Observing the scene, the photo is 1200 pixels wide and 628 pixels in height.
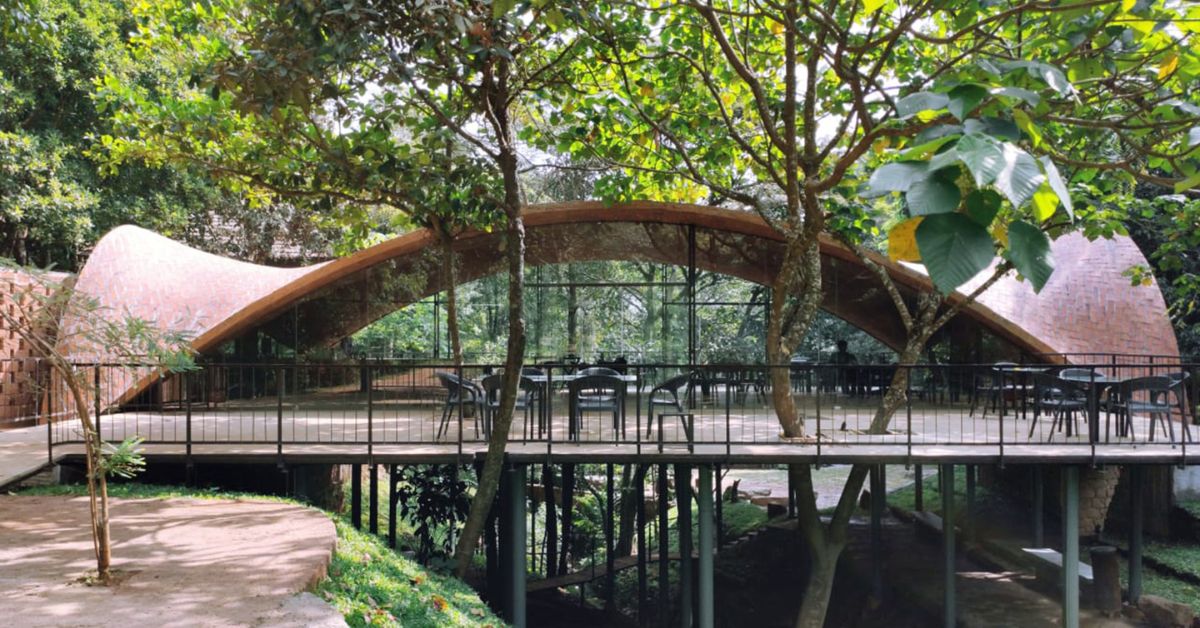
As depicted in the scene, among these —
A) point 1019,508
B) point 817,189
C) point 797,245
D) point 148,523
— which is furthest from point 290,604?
point 1019,508

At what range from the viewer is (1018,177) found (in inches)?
41.4

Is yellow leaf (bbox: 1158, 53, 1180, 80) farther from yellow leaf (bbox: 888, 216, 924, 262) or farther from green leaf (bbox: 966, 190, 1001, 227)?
green leaf (bbox: 966, 190, 1001, 227)

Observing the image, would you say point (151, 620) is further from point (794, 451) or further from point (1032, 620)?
point (1032, 620)

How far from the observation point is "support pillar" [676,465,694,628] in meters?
8.81

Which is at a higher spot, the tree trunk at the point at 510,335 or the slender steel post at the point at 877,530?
the tree trunk at the point at 510,335

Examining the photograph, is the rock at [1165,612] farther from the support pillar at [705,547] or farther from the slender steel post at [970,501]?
the support pillar at [705,547]

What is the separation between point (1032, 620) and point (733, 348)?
568 cm

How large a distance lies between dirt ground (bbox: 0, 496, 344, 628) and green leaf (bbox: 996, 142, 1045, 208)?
4139 millimetres

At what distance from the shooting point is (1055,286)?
13.3 metres

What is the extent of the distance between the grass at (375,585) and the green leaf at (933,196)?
4450mm

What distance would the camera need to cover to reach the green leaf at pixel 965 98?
4.24 ft

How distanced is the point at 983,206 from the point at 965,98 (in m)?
0.32

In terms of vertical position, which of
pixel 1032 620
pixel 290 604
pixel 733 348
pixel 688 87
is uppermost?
pixel 688 87

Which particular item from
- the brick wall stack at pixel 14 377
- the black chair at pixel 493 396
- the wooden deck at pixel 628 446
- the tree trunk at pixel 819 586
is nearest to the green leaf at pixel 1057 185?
the wooden deck at pixel 628 446
